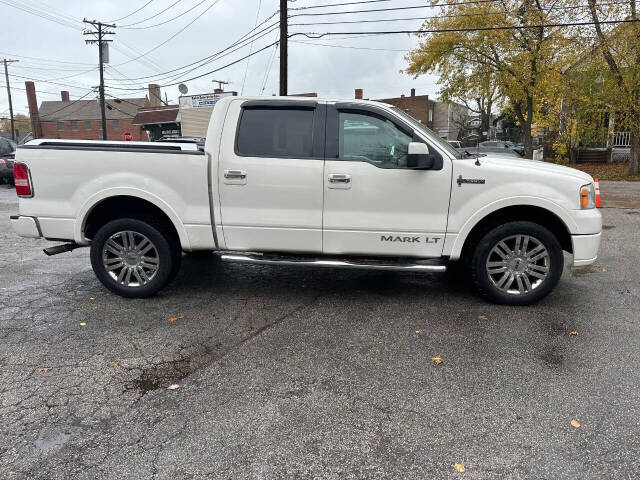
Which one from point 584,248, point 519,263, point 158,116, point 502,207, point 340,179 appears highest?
point 158,116

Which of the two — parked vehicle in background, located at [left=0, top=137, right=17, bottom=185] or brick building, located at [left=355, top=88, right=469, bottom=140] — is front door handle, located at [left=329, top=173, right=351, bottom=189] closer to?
parked vehicle in background, located at [left=0, top=137, right=17, bottom=185]

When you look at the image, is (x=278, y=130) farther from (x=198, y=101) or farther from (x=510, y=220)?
(x=198, y=101)

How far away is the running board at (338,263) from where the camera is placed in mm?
4523


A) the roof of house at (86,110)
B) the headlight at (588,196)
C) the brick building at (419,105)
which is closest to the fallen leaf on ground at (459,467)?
the headlight at (588,196)

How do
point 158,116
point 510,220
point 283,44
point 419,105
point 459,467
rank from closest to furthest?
point 459,467, point 510,220, point 283,44, point 158,116, point 419,105

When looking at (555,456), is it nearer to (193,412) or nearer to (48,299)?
(193,412)

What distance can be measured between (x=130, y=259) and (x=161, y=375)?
1913mm

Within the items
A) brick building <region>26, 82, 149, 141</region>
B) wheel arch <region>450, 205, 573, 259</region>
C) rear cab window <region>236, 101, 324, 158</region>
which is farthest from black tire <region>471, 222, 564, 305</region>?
brick building <region>26, 82, 149, 141</region>

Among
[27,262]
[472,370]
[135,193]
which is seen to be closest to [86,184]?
[135,193]

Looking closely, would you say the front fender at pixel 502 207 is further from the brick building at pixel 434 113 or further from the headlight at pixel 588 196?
the brick building at pixel 434 113

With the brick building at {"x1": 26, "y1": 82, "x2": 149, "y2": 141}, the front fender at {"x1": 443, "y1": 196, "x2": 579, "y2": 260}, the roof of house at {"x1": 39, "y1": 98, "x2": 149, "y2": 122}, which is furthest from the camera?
the roof of house at {"x1": 39, "y1": 98, "x2": 149, "y2": 122}

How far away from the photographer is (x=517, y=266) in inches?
182

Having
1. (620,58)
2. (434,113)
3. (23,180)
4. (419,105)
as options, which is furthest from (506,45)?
(434,113)

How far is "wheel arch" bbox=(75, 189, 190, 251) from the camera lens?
4.67 metres
